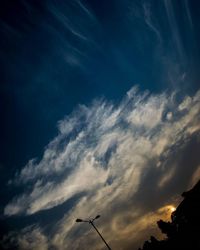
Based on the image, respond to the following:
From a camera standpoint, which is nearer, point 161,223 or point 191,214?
point 191,214

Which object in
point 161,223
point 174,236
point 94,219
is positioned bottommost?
point 174,236

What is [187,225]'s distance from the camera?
27.0 metres

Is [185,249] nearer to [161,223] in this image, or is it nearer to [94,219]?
[161,223]

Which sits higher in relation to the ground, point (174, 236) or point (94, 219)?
point (94, 219)

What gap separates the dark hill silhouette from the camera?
2580cm

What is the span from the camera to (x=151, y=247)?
1239 inches

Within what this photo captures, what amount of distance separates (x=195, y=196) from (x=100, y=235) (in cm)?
1235

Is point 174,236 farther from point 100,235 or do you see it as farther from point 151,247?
point 100,235

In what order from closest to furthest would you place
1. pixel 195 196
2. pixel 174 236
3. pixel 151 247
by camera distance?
pixel 195 196 < pixel 174 236 < pixel 151 247

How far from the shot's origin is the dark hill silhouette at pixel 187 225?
1016 inches

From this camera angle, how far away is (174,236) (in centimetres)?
Answer: 2800

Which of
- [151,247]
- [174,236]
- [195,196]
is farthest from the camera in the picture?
[151,247]

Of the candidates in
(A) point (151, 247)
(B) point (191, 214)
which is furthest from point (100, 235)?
(B) point (191, 214)

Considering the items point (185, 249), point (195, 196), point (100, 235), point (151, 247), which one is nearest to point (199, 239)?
point (185, 249)
